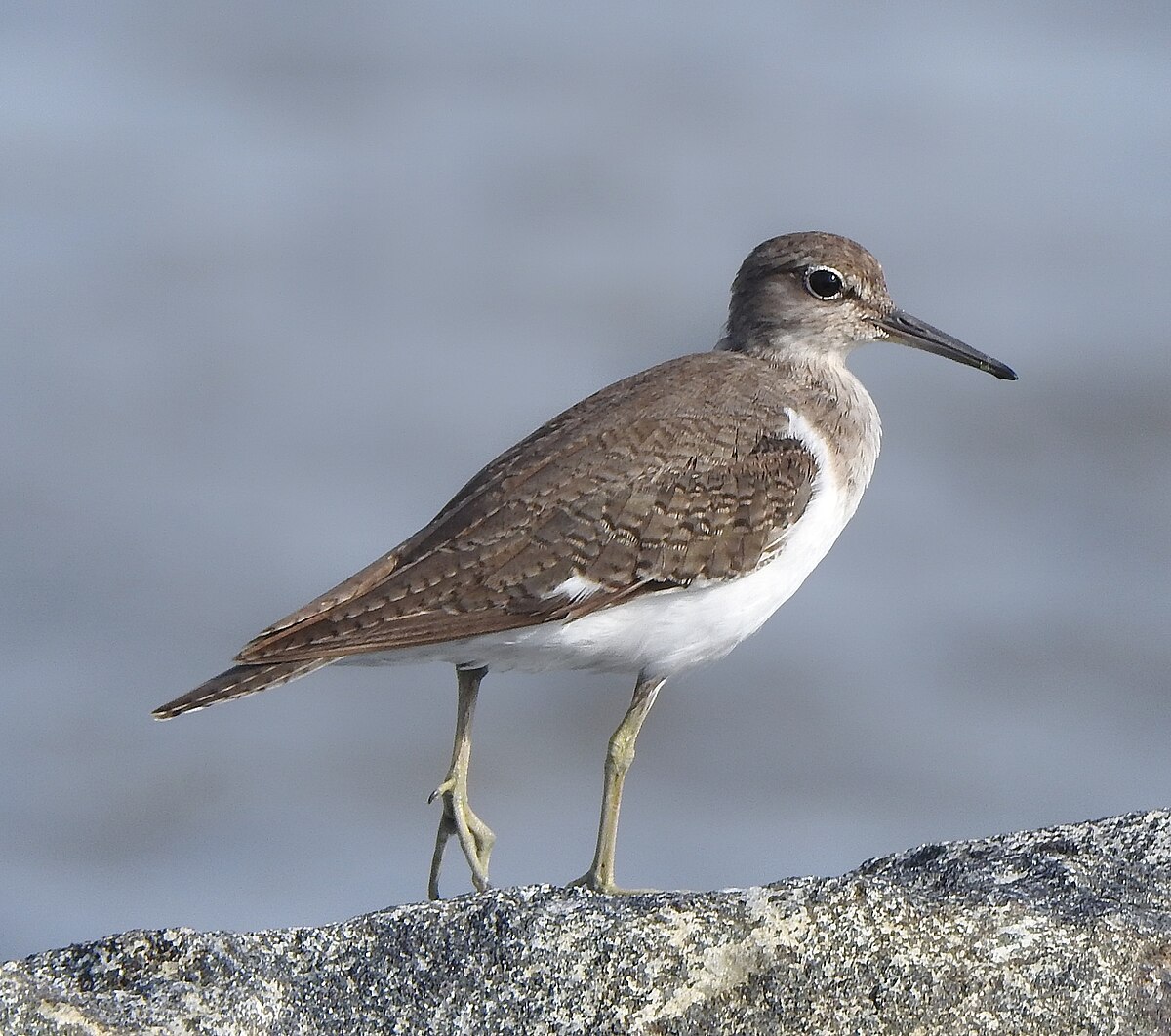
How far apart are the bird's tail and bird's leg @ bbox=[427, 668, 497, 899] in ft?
2.67

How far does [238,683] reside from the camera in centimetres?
629

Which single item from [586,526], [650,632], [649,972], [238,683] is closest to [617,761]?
[650,632]

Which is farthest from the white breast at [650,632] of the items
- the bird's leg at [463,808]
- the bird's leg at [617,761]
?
the bird's leg at [463,808]

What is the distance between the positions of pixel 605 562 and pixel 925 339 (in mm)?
2472

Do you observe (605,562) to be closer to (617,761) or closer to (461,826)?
(617,761)

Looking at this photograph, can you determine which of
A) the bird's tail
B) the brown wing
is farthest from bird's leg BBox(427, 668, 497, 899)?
the bird's tail

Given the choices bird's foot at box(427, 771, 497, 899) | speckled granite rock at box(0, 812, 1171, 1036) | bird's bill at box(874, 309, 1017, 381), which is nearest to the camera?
speckled granite rock at box(0, 812, 1171, 1036)

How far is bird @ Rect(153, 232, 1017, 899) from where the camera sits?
652cm

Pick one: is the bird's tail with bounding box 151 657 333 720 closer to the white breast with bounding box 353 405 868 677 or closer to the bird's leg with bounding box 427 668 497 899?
the white breast with bounding box 353 405 868 677

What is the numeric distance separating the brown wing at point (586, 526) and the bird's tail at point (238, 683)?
0.05 metres

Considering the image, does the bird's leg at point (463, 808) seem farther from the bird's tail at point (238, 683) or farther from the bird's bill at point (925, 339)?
the bird's bill at point (925, 339)

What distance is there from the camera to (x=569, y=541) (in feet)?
22.0

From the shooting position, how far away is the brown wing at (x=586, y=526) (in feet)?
21.4

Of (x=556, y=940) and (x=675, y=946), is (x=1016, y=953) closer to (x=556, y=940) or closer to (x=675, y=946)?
(x=675, y=946)
